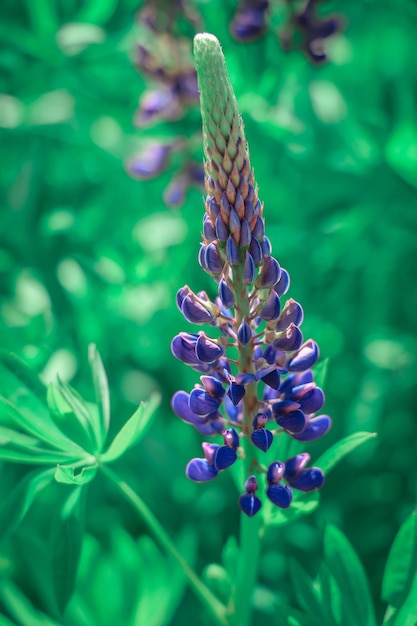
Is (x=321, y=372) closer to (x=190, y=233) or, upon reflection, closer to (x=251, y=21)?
(x=190, y=233)

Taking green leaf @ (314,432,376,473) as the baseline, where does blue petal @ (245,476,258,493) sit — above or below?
above

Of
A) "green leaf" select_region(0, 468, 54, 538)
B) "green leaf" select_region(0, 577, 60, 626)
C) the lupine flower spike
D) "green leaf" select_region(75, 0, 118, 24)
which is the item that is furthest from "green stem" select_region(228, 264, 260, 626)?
"green leaf" select_region(75, 0, 118, 24)

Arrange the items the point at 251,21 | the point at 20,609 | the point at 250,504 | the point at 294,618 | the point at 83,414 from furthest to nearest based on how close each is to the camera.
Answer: the point at 251,21 < the point at 20,609 < the point at 83,414 < the point at 294,618 < the point at 250,504

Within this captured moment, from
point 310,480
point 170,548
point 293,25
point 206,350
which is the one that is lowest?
point 170,548

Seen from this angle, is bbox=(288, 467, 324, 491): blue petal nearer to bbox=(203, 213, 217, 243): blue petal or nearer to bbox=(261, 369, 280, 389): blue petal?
bbox=(261, 369, 280, 389): blue petal

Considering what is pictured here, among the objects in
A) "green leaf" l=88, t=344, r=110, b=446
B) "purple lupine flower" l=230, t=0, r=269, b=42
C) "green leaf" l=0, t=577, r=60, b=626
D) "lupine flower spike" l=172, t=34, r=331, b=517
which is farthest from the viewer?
"purple lupine flower" l=230, t=0, r=269, b=42

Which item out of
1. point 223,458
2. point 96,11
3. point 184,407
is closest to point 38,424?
point 184,407

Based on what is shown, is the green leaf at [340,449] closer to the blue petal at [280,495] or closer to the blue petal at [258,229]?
the blue petal at [280,495]

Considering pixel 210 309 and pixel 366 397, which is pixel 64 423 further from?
pixel 366 397
